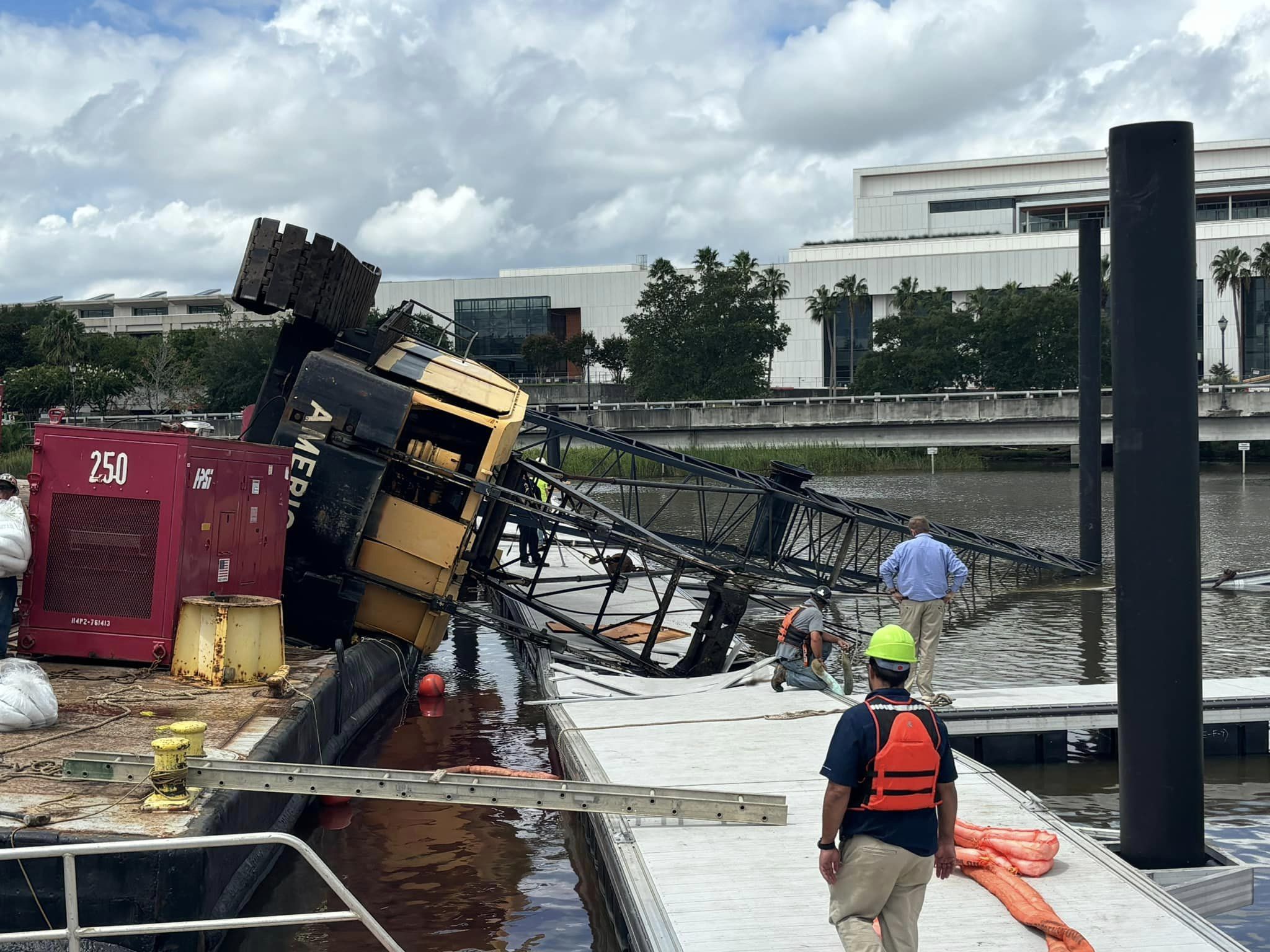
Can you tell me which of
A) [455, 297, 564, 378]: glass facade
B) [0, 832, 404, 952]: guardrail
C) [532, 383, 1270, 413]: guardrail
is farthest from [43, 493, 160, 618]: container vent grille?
[455, 297, 564, 378]: glass facade

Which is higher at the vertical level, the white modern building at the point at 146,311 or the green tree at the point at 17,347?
the white modern building at the point at 146,311

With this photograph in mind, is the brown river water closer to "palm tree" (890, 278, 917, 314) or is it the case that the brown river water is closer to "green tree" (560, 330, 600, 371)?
"palm tree" (890, 278, 917, 314)

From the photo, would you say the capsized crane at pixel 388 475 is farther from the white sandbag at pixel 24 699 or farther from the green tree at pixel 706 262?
the green tree at pixel 706 262

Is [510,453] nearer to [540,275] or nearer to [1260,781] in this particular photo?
[1260,781]

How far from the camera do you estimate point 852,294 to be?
101 m

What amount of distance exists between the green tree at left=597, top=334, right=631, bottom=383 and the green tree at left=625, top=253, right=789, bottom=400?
2034 cm

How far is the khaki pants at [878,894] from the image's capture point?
5422 millimetres

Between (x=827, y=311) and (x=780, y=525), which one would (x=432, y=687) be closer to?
(x=780, y=525)

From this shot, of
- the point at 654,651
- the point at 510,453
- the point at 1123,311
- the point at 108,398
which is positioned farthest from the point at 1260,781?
the point at 108,398

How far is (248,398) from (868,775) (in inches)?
3096

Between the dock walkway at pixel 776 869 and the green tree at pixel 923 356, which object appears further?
the green tree at pixel 923 356

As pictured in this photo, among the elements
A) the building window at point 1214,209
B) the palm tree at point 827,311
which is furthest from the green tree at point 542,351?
the building window at point 1214,209

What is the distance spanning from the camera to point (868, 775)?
5395 millimetres

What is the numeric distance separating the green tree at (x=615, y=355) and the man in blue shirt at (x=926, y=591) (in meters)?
86.8
